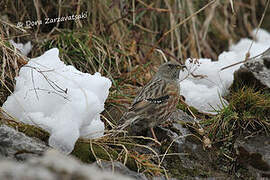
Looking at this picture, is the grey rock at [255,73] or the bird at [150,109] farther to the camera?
the grey rock at [255,73]

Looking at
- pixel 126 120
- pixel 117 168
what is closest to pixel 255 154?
pixel 126 120

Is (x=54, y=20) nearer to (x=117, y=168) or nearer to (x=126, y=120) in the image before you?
(x=126, y=120)

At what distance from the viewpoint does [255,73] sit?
14.0 feet

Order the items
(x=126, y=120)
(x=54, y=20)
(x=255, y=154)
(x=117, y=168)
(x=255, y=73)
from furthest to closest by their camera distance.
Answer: (x=54, y=20)
(x=255, y=73)
(x=126, y=120)
(x=255, y=154)
(x=117, y=168)

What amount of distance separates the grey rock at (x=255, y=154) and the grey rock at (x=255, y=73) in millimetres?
700

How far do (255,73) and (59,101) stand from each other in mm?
2008

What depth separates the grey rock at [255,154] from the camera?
3.53 m

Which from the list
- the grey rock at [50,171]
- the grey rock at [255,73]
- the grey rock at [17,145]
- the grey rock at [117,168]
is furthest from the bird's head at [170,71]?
the grey rock at [50,171]

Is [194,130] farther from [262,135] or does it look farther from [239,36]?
[239,36]

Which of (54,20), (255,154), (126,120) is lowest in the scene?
(255,154)

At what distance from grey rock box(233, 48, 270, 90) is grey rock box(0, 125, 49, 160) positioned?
7.33ft

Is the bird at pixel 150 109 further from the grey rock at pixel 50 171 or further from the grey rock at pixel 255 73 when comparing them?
the grey rock at pixel 50 171

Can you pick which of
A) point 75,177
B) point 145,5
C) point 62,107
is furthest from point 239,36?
point 75,177

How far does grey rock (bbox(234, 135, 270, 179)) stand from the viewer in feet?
11.6
